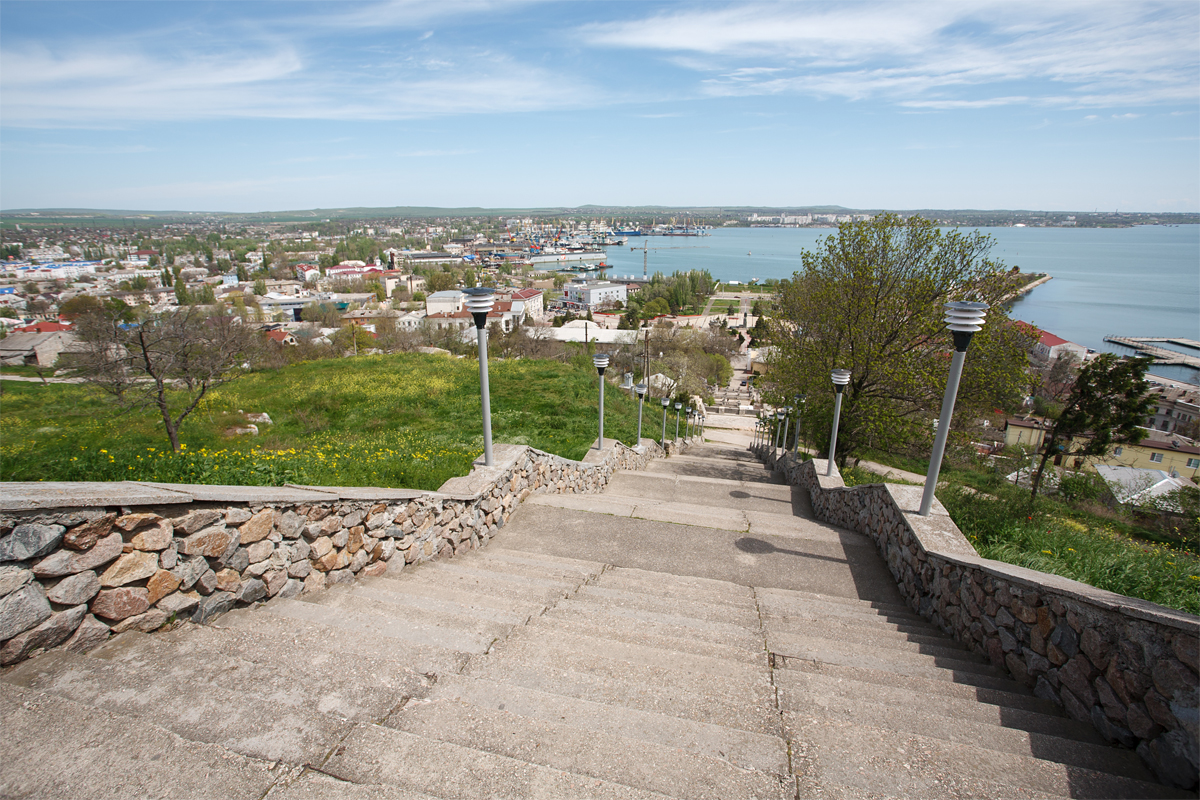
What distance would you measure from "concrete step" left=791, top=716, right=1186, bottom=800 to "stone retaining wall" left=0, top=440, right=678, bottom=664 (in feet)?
10.6

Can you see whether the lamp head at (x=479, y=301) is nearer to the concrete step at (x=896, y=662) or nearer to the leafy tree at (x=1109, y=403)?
the concrete step at (x=896, y=662)

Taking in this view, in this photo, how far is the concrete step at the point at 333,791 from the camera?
6.07 ft

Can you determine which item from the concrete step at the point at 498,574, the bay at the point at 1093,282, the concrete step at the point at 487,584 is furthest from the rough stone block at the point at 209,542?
the bay at the point at 1093,282

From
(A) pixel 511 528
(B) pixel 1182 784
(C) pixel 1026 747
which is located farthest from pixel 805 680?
(A) pixel 511 528

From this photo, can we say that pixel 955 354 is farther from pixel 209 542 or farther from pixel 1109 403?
pixel 1109 403

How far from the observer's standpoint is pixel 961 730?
2553mm

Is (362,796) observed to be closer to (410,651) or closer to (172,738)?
(172,738)

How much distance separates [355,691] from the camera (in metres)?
2.46

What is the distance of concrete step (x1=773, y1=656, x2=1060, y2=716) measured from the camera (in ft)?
9.71

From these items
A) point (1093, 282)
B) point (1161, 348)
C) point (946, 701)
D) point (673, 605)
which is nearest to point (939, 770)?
point (946, 701)

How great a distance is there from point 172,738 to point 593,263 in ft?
589

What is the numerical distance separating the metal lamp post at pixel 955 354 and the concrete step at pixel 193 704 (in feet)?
15.8

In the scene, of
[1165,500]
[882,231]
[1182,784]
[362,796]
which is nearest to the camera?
[362,796]

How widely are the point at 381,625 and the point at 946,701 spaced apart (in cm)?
311
